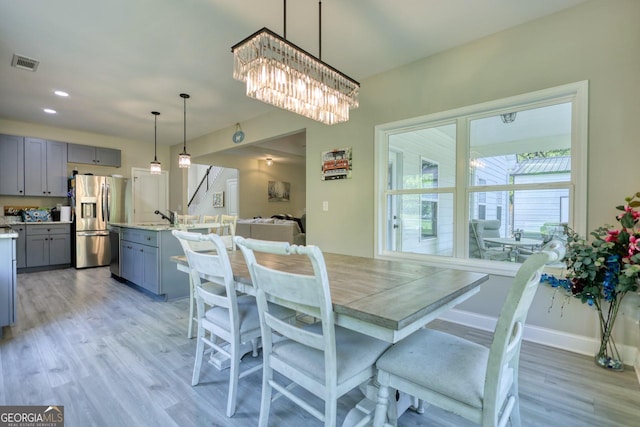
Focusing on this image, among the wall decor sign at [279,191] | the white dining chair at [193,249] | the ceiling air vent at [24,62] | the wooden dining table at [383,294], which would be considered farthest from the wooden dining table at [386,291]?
the wall decor sign at [279,191]

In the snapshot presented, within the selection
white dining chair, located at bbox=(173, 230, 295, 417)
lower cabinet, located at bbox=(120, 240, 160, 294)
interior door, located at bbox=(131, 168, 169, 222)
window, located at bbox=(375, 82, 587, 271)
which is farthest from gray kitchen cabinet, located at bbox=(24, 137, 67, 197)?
window, located at bbox=(375, 82, 587, 271)

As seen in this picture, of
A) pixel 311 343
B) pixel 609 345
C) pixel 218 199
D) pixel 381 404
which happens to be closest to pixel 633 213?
pixel 609 345

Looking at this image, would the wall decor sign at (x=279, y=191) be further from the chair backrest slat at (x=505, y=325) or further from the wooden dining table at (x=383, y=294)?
the chair backrest slat at (x=505, y=325)

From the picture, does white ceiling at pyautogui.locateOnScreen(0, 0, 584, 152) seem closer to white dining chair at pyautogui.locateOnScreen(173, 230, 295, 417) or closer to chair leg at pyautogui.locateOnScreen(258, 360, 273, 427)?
white dining chair at pyautogui.locateOnScreen(173, 230, 295, 417)

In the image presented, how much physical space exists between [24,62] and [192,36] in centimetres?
199

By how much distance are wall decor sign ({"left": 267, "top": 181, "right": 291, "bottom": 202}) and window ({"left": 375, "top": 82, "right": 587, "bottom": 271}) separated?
19.3ft

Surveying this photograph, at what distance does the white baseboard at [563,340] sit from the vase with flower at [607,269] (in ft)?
0.25

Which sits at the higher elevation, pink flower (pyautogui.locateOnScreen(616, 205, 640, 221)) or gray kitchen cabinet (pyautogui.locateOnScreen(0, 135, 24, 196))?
gray kitchen cabinet (pyautogui.locateOnScreen(0, 135, 24, 196))

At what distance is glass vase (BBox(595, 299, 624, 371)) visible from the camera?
2.08 metres

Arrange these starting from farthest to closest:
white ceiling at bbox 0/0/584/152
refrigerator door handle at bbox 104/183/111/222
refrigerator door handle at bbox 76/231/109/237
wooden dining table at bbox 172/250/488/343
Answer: refrigerator door handle at bbox 104/183/111/222 → refrigerator door handle at bbox 76/231/109/237 → white ceiling at bbox 0/0/584/152 → wooden dining table at bbox 172/250/488/343

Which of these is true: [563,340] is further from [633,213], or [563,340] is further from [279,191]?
[279,191]

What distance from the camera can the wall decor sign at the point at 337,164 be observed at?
3648 mm

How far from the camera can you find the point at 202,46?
2.85 meters

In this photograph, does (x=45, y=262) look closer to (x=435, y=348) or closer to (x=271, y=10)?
(x=271, y=10)
